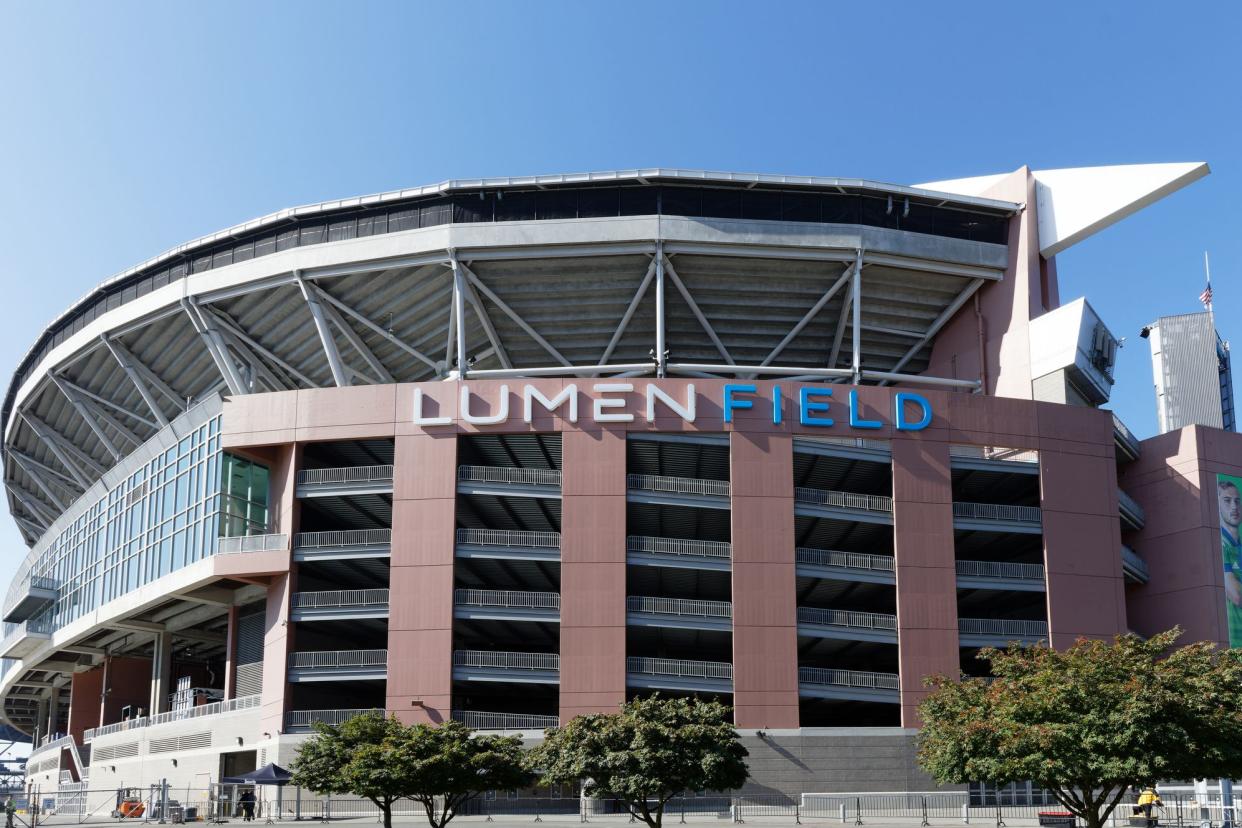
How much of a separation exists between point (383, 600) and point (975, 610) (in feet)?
100

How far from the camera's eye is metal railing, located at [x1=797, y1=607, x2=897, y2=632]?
57106 millimetres

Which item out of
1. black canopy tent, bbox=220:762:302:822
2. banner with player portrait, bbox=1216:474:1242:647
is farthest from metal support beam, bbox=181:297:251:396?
banner with player portrait, bbox=1216:474:1242:647

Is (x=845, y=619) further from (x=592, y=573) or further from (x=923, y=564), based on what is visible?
(x=592, y=573)

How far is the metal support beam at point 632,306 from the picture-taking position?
62281mm

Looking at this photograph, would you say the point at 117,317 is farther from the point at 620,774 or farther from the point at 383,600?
the point at 620,774

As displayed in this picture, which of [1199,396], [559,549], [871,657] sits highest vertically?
[1199,396]

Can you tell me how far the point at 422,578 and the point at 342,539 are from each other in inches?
193

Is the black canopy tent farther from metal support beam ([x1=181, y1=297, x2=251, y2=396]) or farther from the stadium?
metal support beam ([x1=181, y1=297, x2=251, y2=396])

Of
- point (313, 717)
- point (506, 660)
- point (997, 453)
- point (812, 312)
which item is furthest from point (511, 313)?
point (997, 453)

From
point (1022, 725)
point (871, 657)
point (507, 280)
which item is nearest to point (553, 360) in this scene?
point (507, 280)

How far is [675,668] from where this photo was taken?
56.1 meters

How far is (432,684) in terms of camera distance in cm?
5497

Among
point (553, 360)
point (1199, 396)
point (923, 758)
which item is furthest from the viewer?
point (1199, 396)

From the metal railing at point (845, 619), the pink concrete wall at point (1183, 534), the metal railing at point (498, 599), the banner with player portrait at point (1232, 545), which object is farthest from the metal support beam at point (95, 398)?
the banner with player portrait at point (1232, 545)
